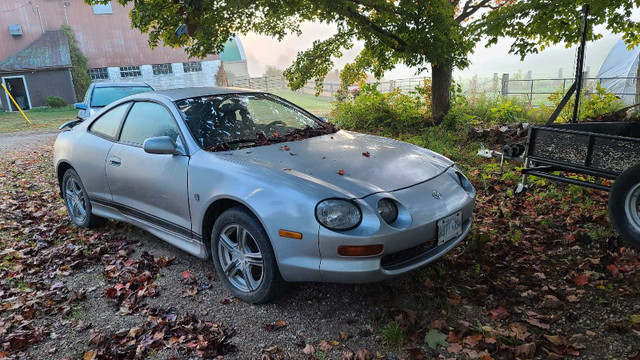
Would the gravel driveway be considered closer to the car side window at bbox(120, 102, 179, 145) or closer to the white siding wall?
the car side window at bbox(120, 102, 179, 145)

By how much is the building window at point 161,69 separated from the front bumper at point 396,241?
1204 inches

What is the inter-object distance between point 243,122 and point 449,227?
2.03 meters

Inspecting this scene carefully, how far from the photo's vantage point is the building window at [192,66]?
103ft

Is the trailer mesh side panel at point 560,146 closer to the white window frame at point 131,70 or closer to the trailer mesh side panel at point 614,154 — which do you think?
the trailer mesh side panel at point 614,154

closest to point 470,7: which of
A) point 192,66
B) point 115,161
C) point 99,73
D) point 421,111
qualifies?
point 421,111

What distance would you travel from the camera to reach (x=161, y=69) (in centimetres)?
3036

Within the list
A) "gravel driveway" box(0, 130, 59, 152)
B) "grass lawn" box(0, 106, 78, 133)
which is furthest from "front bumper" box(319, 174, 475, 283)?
"grass lawn" box(0, 106, 78, 133)

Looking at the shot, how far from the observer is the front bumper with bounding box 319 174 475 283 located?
263 centimetres

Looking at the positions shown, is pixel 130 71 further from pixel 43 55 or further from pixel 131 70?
Answer: pixel 43 55

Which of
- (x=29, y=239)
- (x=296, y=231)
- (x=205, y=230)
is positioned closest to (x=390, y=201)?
(x=296, y=231)

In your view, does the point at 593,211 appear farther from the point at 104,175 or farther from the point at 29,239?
the point at 29,239

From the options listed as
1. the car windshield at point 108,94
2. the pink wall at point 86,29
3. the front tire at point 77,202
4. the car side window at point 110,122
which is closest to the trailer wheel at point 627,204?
the car side window at point 110,122

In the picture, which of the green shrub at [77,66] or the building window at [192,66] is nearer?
the green shrub at [77,66]

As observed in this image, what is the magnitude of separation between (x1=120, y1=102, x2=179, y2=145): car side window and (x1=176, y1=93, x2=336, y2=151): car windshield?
16 centimetres
